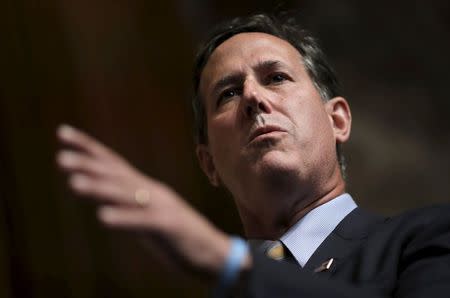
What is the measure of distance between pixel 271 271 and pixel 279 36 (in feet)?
2.40

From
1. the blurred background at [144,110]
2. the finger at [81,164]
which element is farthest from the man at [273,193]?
the blurred background at [144,110]

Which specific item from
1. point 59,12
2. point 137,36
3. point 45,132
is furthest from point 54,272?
point 137,36

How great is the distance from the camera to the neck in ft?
3.53

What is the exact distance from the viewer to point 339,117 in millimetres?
1271

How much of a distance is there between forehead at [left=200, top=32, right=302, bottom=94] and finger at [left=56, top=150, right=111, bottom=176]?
627mm

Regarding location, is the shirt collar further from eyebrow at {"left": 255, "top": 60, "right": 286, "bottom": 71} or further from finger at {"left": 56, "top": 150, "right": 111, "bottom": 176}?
finger at {"left": 56, "top": 150, "right": 111, "bottom": 176}

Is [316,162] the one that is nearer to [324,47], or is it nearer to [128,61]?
[128,61]

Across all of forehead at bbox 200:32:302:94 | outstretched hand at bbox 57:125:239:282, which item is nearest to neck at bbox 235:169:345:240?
forehead at bbox 200:32:302:94

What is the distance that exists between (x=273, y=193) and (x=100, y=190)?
0.51 metres

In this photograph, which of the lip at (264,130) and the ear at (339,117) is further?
the ear at (339,117)

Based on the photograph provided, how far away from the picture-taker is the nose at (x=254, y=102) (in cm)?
109

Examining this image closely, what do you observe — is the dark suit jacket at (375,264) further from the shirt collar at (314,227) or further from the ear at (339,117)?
the ear at (339,117)

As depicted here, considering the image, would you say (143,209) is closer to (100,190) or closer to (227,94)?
(100,190)

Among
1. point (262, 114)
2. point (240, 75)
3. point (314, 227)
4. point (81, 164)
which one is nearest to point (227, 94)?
point (240, 75)
